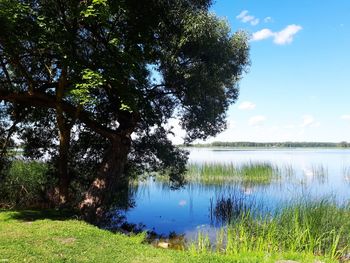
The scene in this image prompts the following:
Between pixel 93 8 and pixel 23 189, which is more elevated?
pixel 93 8

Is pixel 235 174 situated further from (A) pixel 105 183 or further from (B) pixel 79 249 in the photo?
(B) pixel 79 249

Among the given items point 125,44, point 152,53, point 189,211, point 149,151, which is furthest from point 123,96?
point 189,211

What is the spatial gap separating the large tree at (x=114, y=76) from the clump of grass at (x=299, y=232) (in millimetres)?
3891

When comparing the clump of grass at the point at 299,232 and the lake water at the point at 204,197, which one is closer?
the clump of grass at the point at 299,232

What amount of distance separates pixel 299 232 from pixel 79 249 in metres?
4.77

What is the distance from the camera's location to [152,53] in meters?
10.4

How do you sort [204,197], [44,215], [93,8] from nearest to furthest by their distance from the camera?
[93,8], [44,215], [204,197]

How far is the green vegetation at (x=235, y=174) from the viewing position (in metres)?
22.5

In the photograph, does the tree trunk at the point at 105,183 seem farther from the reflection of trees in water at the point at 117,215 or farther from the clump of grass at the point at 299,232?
the clump of grass at the point at 299,232

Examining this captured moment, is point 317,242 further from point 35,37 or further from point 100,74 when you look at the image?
point 35,37

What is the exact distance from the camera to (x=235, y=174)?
23.0 metres

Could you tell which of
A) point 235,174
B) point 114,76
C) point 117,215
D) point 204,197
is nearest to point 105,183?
point 117,215

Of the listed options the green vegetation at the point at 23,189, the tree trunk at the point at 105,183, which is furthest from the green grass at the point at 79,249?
the green vegetation at the point at 23,189

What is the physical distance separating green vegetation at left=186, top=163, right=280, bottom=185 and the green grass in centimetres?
1501
